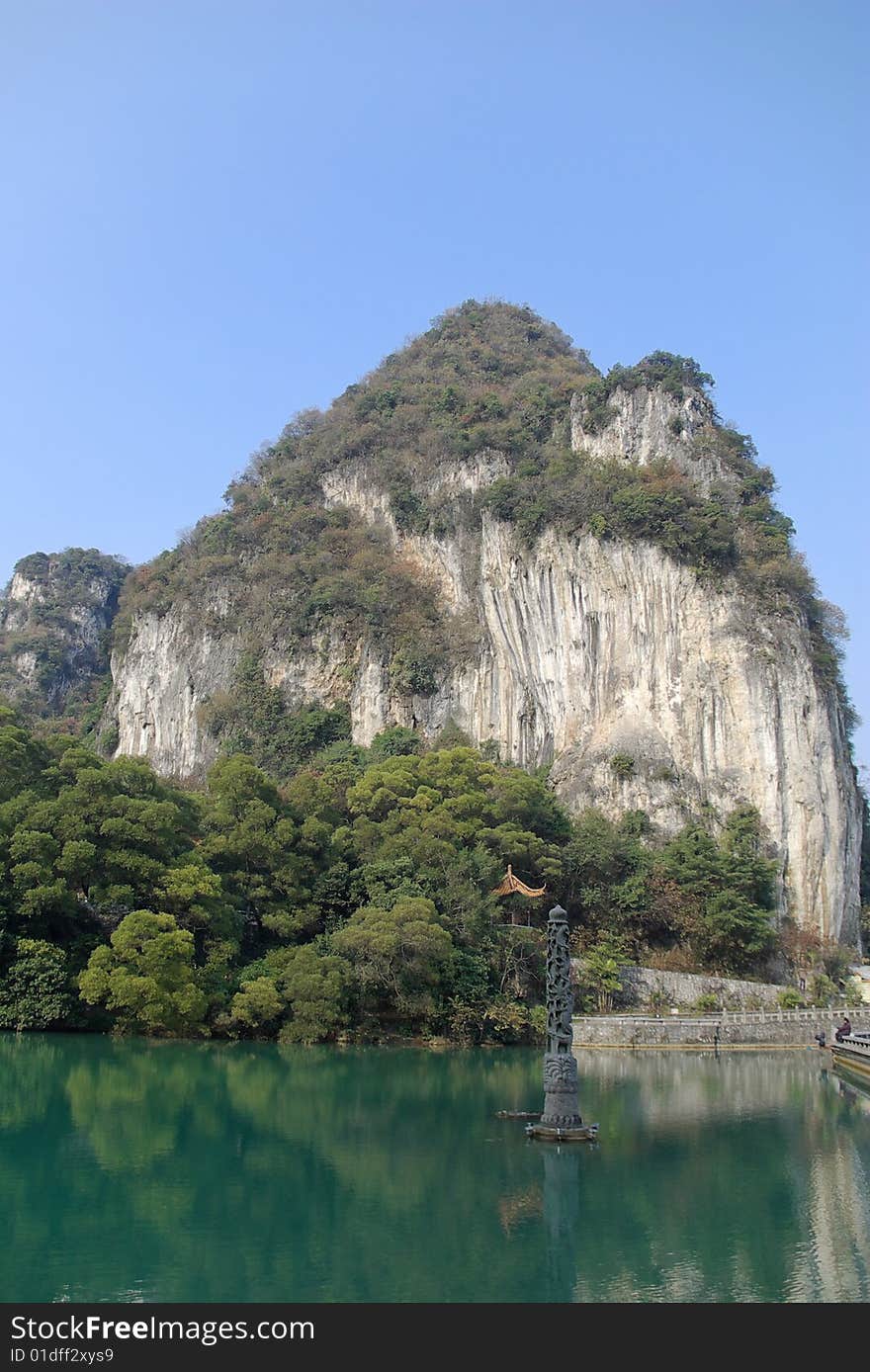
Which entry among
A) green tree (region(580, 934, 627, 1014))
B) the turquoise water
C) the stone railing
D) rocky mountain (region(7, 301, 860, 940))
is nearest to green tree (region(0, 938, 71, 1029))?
the turquoise water

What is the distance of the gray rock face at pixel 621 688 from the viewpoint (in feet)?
144

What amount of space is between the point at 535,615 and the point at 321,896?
2152 cm

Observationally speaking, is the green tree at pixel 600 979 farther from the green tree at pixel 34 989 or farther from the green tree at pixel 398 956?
the green tree at pixel 34 989

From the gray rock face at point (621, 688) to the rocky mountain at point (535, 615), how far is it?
0.33 ft

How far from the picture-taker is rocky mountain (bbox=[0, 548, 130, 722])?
77312 millimetres

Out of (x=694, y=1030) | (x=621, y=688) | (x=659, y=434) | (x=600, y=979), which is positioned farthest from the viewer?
(x=659, y=434)

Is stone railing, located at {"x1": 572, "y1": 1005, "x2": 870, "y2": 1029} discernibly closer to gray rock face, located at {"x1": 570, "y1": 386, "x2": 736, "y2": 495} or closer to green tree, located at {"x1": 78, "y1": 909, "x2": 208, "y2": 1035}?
green tree, located at {"x1": 78, "y1": 909, "x2": 208, "y2": 1035}

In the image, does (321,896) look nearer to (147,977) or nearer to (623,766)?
(147,977)

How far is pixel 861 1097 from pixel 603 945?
1417cm

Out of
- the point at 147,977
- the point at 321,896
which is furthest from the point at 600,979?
the point at 147,977

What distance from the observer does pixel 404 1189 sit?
1377cm

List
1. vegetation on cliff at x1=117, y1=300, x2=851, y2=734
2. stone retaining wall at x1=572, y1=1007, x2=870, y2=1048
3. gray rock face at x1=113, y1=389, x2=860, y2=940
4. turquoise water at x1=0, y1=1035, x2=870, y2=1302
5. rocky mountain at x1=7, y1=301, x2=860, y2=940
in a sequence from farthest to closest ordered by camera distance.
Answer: vegetation on cliff at x1=117, y1=300, x2=851, y2=734 < rocky mountain at x1=7, y1=301, x2=860, y2=940 < gray rock face at x1=113, y1=389, x2=860, y2=940 < stone retaining wall at x1=572, y1=1007, x2=870, y2=1048 < turquoise water at x1=0, y1=1035, x2=870, y2=1302

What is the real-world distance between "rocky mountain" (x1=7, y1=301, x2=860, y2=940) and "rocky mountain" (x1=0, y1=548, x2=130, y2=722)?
513 inches

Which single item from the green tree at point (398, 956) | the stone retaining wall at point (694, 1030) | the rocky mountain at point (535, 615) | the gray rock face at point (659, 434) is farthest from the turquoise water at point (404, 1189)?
the gray rock face at point (659, 434)
